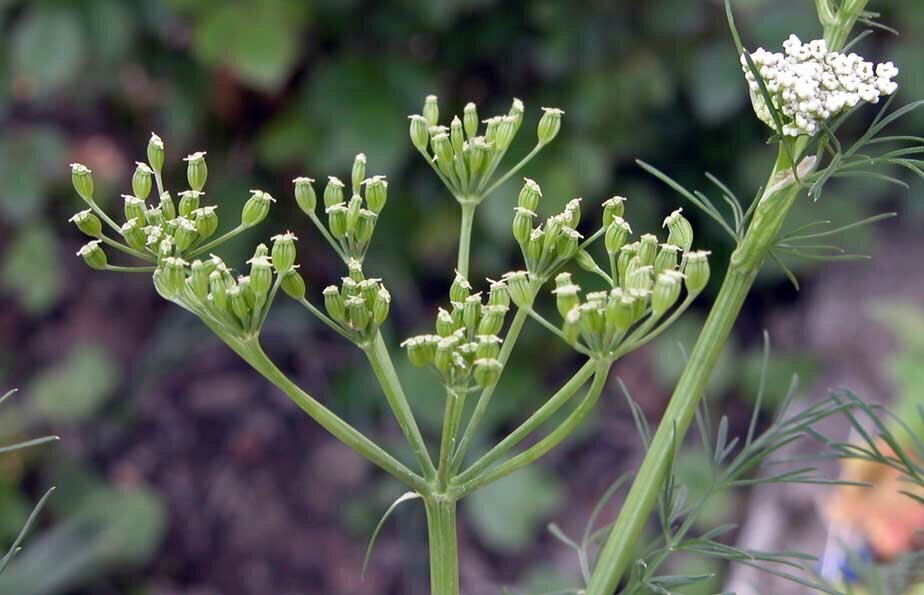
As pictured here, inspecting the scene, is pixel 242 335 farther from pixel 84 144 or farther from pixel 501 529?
pixel 84 144

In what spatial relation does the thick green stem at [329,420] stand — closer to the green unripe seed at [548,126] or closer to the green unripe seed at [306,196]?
the green unripe seed at [306,196]

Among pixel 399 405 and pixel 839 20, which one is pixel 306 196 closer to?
pixel 399 405

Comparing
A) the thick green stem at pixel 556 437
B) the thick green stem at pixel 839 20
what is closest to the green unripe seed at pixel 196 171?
the thick green stem at pixel 556 437

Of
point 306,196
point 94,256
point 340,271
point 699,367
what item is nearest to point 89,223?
point 94,256

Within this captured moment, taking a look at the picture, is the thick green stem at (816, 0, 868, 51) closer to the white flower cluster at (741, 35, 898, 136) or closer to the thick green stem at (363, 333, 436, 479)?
the white flower cluster at (741, 35, 898, 136)

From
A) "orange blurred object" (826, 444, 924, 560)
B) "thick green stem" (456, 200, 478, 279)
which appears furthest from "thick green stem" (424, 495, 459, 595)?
"orange blurred object" (826, 444, 924, 560)

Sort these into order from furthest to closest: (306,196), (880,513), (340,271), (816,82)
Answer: (340,271), (880,513), (306,196), (816,82)
